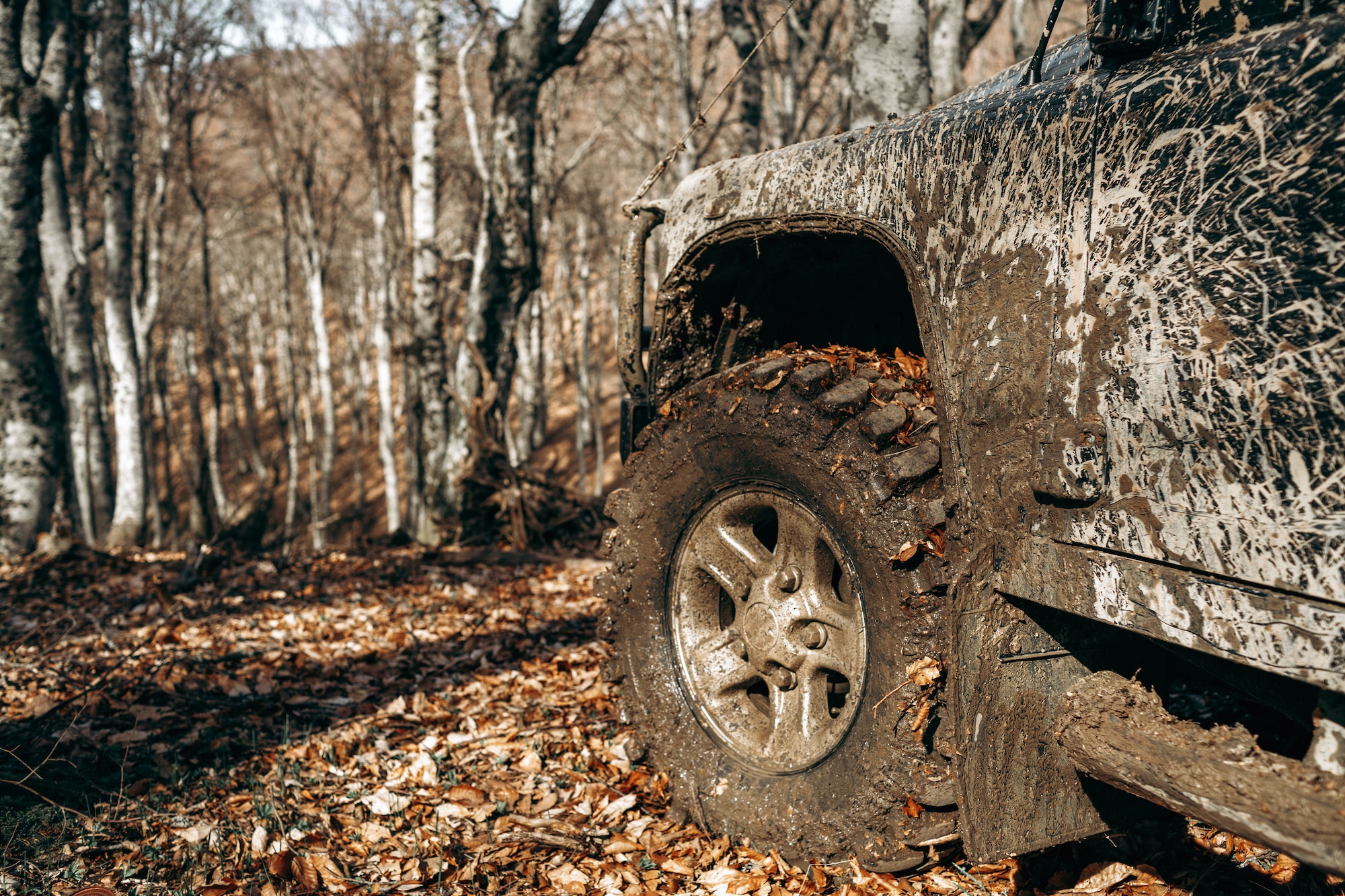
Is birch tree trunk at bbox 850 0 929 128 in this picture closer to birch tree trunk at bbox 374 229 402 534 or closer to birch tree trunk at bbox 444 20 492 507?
birch tree trunk at bbox 444 20 492 507

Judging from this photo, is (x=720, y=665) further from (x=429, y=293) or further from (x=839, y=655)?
(x=429, y=293)

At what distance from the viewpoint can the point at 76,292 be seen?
11562mm

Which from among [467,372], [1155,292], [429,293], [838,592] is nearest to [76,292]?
[429,293]

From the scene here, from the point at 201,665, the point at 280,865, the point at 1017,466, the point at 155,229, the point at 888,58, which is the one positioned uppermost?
the point at 155,229

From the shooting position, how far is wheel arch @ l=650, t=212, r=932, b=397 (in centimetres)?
267

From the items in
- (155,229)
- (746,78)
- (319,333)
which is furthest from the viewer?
(319,333)

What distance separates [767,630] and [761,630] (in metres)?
0.02

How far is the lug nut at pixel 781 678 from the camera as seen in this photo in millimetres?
2541

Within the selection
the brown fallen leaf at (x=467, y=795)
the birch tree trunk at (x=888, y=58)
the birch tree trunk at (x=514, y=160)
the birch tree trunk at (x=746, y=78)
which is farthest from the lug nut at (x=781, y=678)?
the birch tree trunk at (x=746, y=78)

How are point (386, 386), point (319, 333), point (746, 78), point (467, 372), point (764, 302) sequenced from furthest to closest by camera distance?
point (319, 333), point (386, 386), point (746, 78), point (467, 372), point (764, 302)

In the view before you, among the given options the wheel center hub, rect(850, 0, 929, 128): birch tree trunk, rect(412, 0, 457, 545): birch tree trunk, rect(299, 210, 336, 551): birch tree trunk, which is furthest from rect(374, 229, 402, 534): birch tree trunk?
the wheel center hub

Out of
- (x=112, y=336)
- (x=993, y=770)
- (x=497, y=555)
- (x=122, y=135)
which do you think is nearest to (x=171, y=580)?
(x=497, y=555)

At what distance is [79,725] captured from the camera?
3553 millimetres

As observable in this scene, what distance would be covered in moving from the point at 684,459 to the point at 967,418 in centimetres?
101
